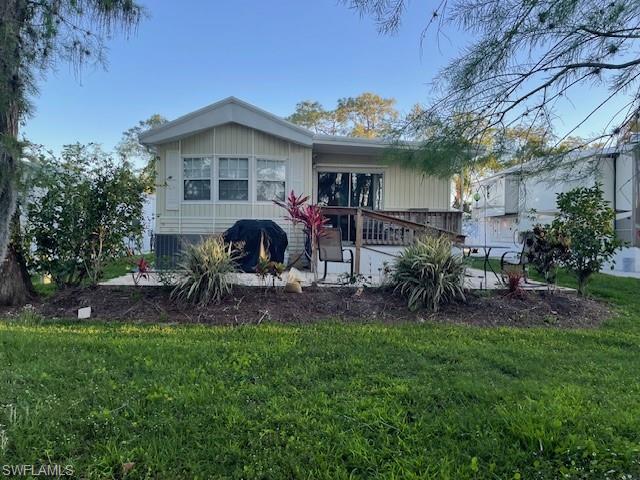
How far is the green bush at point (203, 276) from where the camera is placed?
5.23 m

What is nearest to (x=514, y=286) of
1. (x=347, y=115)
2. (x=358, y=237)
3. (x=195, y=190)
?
(x=358, y=237)

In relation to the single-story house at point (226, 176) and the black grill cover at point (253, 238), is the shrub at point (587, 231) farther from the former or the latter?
the black grill cover at point (253, 238)

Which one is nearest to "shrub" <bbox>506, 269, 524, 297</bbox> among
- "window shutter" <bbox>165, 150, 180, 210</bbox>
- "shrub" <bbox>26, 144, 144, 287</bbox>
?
"shrub" <bbox>26, 144, 144, 287</bbox>

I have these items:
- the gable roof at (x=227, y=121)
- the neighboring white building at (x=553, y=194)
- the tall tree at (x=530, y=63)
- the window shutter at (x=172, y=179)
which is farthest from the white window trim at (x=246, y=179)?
the tall tree at (x=530, y=63)

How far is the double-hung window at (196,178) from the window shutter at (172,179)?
0.16 m

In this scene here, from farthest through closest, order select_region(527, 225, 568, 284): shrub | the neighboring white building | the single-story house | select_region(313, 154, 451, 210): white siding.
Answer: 1. select_region(313, 154, 451, 210): white siding
2. the single-story house
3. select_region(527, 225, 568, 284): shrub
4. the neighboring white building

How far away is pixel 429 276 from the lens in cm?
535

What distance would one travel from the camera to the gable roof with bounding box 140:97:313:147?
9.32 metres

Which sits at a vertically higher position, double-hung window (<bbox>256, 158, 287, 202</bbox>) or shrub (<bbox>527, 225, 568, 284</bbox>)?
double-hung window (<bbox>256, 158, 287, 202</bbox>)

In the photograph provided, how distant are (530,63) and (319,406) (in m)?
3.44

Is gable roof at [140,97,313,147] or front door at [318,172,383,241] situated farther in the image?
front door at [318,172,383,241]

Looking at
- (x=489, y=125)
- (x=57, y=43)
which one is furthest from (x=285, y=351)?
(x=57, y=43)

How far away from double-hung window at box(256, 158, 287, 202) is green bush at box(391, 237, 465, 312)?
489cm

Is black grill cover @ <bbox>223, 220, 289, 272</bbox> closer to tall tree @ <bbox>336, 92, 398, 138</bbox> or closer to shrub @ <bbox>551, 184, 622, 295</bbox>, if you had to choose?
shrub @ <bbox>551, 184, 622, 295</bbox>
